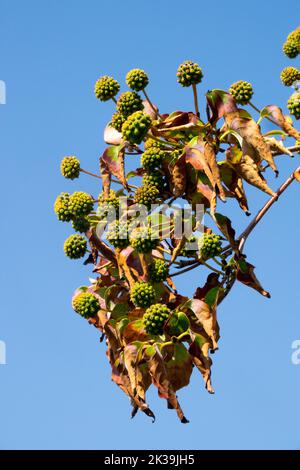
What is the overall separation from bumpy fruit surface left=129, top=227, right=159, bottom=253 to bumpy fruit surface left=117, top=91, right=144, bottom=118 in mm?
778

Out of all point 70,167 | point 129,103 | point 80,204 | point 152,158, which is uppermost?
point 129,103

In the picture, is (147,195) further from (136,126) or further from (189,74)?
(189,74)

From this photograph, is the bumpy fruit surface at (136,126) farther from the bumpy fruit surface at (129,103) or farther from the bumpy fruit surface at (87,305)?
the bumpy fruit surface at (87,305)

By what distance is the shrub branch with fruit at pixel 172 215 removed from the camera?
5.24m

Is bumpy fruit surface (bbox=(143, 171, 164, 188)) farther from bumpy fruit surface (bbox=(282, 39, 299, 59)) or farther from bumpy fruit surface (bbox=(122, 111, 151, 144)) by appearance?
bumpy fruit surface (bbox=(282, 39, 299, 59))

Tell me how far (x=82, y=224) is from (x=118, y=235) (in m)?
0.36

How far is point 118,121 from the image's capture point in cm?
567

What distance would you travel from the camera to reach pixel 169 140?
5555mm

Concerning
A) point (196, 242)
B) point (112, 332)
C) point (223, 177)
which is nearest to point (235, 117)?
point (223, 177)

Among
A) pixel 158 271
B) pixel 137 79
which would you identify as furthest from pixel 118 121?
pixel 158 271

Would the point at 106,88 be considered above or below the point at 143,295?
above
